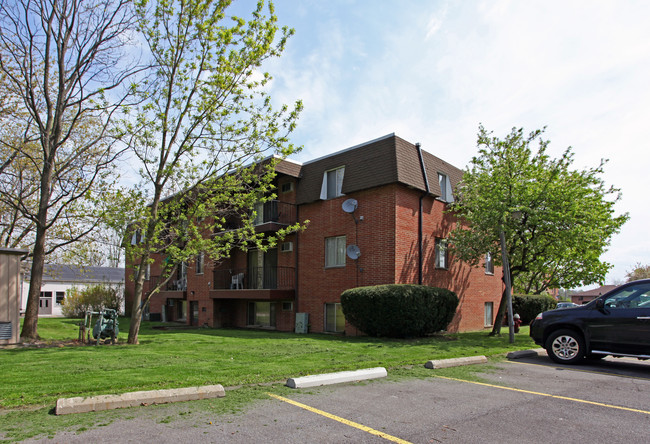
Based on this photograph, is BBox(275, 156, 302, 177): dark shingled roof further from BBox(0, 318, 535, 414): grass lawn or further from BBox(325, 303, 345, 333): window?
BBox(0, 318, 535, 414): grass lawn

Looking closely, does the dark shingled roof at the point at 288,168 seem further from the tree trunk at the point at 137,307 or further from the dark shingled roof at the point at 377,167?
the tree trunk at the point at 137,307

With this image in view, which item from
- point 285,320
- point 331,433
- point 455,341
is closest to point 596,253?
point 455,341

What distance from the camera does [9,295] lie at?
12.0 meters

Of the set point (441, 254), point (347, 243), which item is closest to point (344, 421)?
point (347, 243)

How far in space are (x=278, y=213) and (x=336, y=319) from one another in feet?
17.4

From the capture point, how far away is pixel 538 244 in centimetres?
1517

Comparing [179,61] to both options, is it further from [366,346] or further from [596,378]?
[596,378]

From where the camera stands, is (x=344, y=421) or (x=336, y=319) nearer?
(x=344, y=421)

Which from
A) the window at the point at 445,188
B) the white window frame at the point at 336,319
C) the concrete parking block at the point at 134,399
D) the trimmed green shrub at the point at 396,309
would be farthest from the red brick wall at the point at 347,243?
the concrete parking block at the point at 134,399

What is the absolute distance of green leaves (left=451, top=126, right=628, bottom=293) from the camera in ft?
47.1

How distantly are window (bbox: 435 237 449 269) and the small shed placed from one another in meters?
13.8

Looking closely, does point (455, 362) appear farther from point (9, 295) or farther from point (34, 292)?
point (34, 292)

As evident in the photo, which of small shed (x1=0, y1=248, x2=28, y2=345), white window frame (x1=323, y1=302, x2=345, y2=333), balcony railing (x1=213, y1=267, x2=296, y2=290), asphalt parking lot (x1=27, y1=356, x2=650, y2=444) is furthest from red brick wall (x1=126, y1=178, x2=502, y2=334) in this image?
asphalt parking lot (x1=27, y1=356, x2=650, y2=444)

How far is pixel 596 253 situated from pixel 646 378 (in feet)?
29.5
